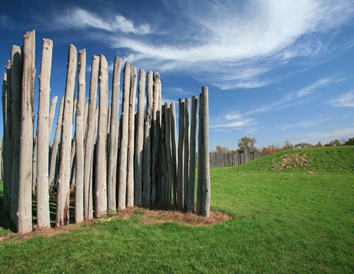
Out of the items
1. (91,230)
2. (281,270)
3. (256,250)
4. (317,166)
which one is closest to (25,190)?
(91,230)

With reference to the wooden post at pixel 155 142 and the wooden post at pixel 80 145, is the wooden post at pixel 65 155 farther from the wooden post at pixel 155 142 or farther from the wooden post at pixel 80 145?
the wooden post at pixel 155 142

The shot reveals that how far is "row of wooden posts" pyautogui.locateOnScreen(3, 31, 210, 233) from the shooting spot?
464 cm

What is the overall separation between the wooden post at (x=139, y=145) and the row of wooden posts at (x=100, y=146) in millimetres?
24

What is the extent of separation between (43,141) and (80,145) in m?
0.67

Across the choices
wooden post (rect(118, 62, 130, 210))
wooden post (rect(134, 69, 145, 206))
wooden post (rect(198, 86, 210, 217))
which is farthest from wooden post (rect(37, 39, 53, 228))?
wooden post (rect(198, 86, 210, 217))

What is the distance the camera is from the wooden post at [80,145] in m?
5.07

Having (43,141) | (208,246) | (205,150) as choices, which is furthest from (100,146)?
(208,246)

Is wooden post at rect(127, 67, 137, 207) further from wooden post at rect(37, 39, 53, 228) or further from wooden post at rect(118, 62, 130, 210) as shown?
wooden post at rect(37, 39, 53, 228)

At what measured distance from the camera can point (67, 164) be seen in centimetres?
495

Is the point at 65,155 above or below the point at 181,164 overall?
above

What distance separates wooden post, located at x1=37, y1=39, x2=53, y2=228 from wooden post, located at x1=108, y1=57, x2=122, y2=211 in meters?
1.37

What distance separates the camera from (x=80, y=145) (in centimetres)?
509

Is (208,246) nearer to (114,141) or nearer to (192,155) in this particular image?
(192,155)

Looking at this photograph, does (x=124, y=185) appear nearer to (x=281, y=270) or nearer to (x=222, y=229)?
(x=222, y=229)
